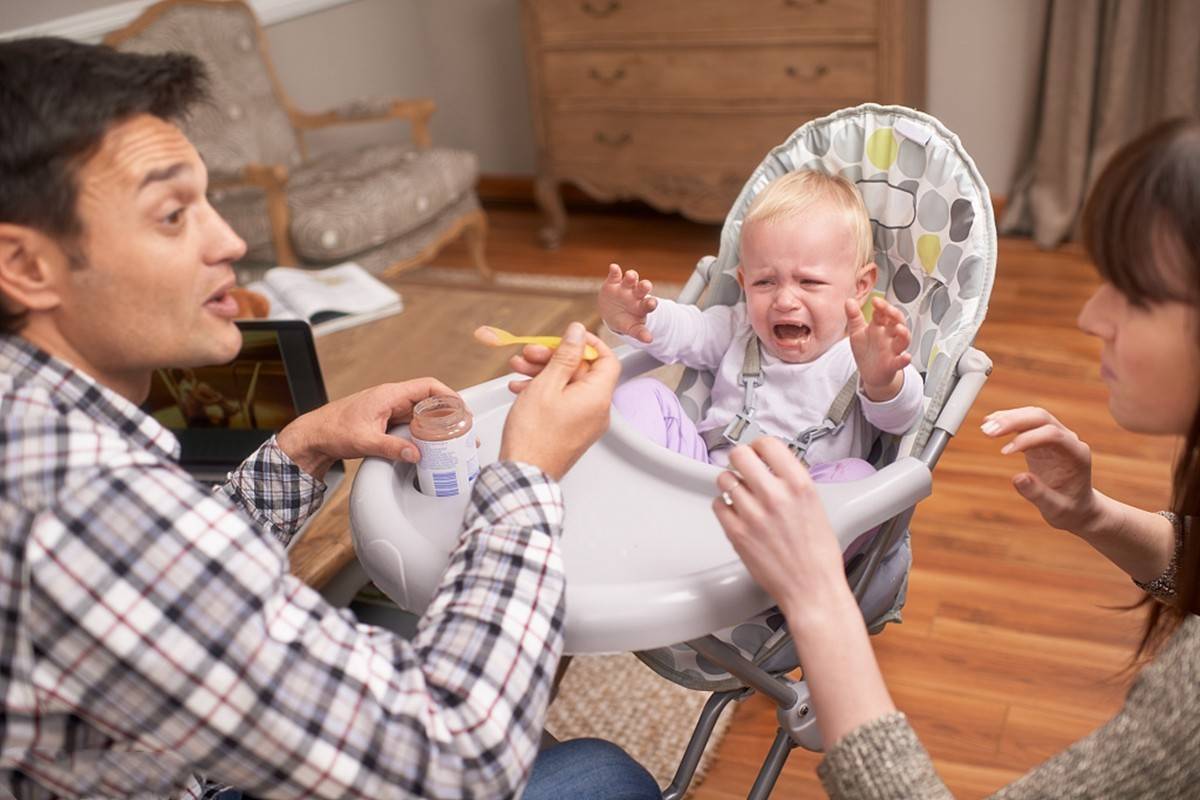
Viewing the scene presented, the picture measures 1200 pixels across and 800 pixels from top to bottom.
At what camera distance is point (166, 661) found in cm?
77

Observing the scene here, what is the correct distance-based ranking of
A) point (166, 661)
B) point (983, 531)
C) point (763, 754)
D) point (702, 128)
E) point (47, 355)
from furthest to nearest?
point (702, 128) → point (983, 531) → point (763, 754) → point (47, 355) → point (166, 661)

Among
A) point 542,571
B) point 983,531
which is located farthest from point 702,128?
point 542,571

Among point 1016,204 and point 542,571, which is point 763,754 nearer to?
point 542,571

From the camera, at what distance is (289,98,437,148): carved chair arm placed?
3.65 m

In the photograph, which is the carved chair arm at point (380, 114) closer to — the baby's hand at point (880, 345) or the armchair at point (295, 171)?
the armchair at point (295, 171)

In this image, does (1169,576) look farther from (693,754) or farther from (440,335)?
(440,335)

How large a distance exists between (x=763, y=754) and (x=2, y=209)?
4.81ft

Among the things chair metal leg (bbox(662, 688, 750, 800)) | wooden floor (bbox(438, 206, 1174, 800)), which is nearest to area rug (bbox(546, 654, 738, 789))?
wooden floor (bbox(438, 206, 1174, 800))

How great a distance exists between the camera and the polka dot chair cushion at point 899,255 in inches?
51.6

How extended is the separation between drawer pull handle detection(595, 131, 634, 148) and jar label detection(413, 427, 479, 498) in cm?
282

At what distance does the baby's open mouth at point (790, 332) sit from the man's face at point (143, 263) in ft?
2.46

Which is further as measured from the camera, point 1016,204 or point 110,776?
point 1016,204

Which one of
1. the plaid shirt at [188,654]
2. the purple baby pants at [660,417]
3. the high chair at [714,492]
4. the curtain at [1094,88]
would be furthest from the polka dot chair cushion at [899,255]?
the curtain at [1094,88]

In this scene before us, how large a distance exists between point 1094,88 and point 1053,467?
274 centimetres
